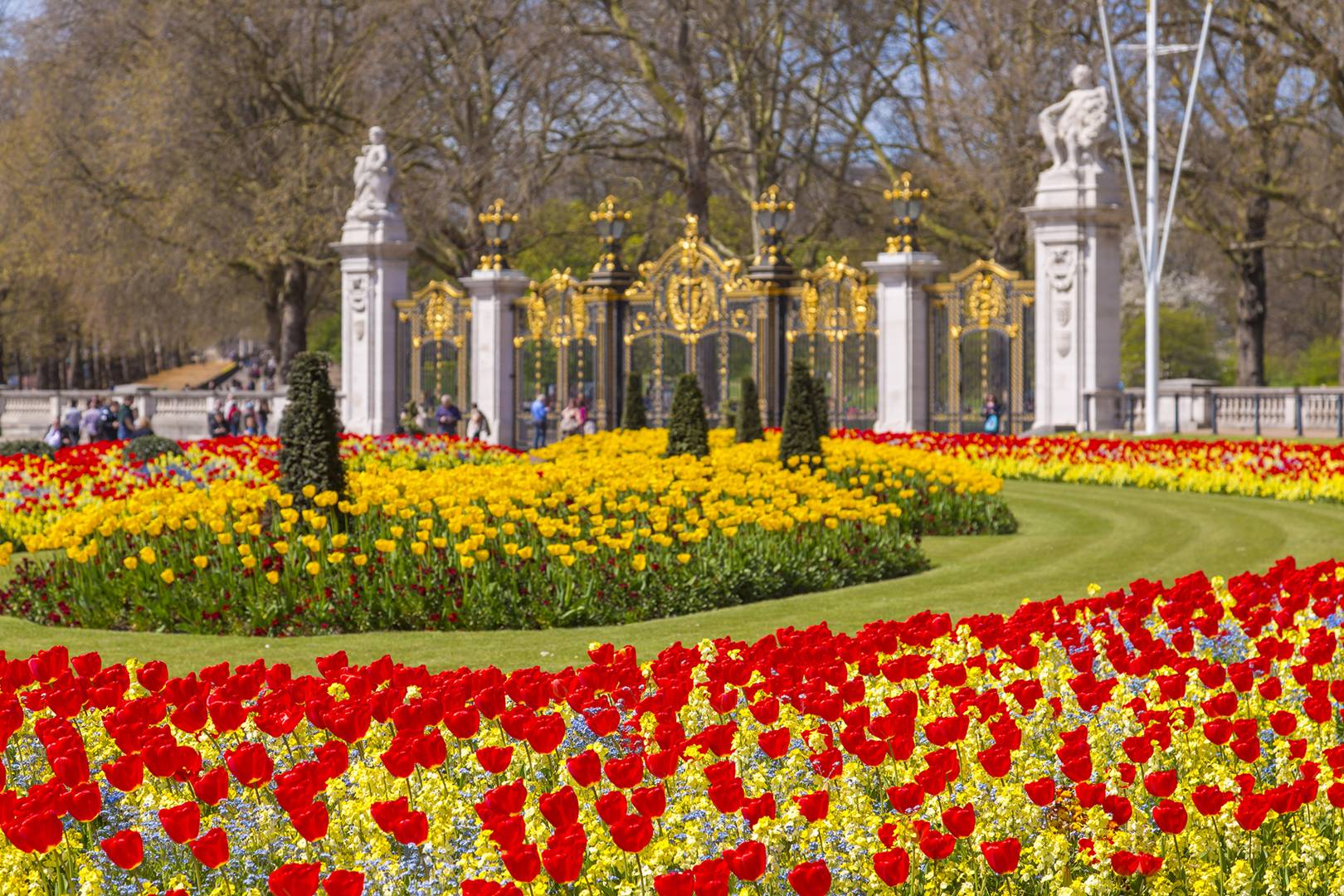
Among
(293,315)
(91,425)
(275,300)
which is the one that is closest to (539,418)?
(91,425)

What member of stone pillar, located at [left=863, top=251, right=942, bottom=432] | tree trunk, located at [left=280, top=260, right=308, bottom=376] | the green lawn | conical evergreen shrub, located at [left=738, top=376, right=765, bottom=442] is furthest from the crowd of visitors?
the green lawn

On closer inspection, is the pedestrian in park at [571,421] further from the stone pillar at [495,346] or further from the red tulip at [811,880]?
the red tulip at [811,880]

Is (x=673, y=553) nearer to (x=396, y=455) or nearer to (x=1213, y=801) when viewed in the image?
(x=1213, y=801)

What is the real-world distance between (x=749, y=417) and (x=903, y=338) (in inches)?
246

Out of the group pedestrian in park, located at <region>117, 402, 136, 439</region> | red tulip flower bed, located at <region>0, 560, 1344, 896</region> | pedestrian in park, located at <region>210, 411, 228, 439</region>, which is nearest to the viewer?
red tulip flower bed, located at <region>0, 560, 1344, 896</region>

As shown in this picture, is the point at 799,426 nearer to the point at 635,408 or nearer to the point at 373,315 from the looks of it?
the point at 635,408

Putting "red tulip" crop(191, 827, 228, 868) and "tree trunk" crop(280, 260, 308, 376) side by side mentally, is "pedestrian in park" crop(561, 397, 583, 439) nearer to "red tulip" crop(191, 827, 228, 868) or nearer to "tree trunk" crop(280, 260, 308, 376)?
"tree trunk" crop(280, 260, 308, 376)

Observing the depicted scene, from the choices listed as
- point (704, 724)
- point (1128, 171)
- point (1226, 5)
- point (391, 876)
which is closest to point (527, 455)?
point (1128, 171)

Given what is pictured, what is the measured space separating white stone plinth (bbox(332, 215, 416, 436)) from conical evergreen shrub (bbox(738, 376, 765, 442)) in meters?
11.2

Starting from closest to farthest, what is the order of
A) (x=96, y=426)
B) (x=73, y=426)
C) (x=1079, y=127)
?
1. (x=1079, y=127)
2. (x=96, y=426)
3. (x=73, y=426)

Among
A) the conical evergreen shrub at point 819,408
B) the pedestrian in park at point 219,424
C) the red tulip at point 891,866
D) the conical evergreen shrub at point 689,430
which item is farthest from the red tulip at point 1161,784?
the pedestrian in park at point 219,424

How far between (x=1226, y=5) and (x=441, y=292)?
16.6 m

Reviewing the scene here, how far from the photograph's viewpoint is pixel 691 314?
2762cm

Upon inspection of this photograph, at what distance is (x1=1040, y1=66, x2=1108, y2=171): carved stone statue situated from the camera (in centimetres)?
2450
